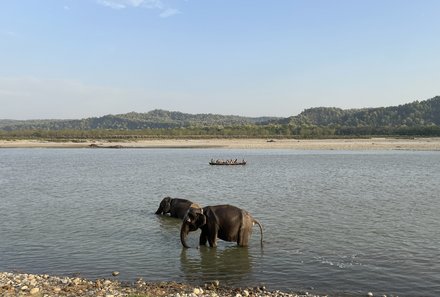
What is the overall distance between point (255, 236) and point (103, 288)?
7.24 meters

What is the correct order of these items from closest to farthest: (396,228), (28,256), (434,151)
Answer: (28,256), (396,228), (434,151)

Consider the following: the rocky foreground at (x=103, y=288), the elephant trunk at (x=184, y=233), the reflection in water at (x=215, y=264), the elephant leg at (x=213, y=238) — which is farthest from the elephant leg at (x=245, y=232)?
the rocky foreground at (x=103, y=288)

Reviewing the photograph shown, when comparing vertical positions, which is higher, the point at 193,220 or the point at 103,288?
the point at 193,220

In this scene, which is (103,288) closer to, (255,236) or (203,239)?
(203,239)

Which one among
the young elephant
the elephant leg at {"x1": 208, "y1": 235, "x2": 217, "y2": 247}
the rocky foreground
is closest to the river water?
the elephant leg at {"x1": 208, "y1": 235, "x2": 217, "y2": 247}

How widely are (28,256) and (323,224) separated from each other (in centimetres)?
1113

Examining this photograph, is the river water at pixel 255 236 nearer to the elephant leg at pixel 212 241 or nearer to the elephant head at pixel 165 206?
the elephant leg at pixel 212 241

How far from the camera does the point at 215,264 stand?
47.0 feet

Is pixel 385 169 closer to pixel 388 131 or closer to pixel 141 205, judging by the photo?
pixel 141 205

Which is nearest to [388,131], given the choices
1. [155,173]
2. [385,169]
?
[385,169]

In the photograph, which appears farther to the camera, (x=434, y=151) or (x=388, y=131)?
(x=388, y=131)

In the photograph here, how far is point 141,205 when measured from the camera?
2539 cm

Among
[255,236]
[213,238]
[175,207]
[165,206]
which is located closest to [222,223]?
[213,238]

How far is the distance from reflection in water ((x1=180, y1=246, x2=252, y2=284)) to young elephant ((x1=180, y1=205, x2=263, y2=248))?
Result: 384 mm
